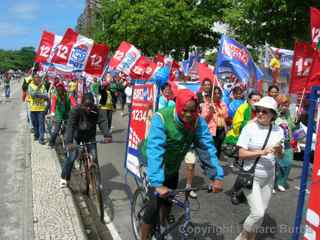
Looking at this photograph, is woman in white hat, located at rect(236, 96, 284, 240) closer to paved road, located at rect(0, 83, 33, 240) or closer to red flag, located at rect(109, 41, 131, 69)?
paved road, located at rect(0, 83, 33, 240)

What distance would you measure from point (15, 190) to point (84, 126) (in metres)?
1.70

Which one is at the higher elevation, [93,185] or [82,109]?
[82,109]

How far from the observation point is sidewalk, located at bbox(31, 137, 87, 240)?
5312mm

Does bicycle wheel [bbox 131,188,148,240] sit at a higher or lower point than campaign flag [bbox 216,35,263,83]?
lower

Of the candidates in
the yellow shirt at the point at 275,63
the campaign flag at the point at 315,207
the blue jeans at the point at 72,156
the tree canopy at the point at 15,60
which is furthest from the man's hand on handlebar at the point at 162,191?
the tree canopy at the point at 15,60

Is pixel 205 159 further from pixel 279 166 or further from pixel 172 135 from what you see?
pixel 279 166

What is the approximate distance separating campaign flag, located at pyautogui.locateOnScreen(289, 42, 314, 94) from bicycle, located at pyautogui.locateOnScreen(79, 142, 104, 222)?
290 cm

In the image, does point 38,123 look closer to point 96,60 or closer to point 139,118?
point 96,60

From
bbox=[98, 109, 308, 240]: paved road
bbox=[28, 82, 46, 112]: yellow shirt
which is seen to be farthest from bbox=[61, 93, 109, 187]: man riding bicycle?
bbox=[28, 82, 46, 112]: yellow shirt

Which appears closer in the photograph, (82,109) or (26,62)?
(82,109)

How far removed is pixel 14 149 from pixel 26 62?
173727 millimetres

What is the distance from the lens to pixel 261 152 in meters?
4.62

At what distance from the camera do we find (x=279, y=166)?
748cm

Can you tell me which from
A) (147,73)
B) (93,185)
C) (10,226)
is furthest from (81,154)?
(147,73)
